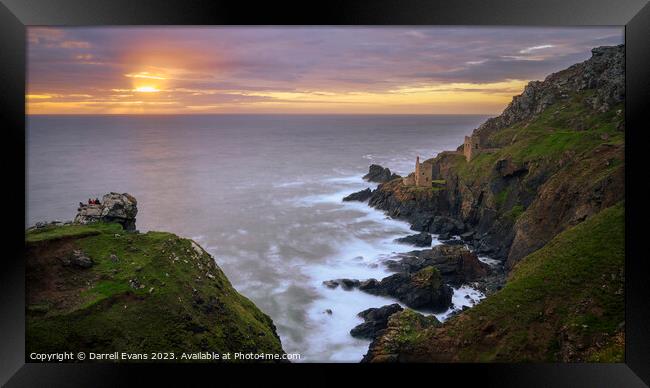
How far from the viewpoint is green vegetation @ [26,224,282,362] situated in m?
8.13

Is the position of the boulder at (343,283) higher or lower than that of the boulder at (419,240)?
lower

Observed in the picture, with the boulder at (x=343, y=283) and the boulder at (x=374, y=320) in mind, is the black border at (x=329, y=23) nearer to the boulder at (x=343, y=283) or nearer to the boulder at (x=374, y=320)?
the boulder at (x=374, y=320)

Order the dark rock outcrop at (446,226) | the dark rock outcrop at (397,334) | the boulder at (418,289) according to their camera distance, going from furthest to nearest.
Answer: the dark rock outcrop at (446,226)
the boulder at (418,289)
the dark rock outcrop at (397,334)

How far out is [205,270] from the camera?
9422 mm

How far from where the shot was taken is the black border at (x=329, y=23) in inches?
311

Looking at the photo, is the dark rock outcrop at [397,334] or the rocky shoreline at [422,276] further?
the rocky shoreline at [422,276]

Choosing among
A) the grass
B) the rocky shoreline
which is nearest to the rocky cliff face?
the rocky shoreline

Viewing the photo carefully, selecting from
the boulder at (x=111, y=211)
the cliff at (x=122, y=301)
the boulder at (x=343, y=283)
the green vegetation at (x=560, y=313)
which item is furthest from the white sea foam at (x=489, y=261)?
the boulder at (x=111, y=211)

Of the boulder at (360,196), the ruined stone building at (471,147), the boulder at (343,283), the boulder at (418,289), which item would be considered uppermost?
the ruined stone building at (471,147)

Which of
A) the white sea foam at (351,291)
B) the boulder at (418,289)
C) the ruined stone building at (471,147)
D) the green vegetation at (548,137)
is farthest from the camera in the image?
the ruined stone building at (471,147)

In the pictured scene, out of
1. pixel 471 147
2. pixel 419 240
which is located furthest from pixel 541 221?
pixel 471 147

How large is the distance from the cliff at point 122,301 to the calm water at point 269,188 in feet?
2.99

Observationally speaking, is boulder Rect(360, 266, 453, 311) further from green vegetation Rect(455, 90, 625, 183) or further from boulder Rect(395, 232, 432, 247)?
green vegetation Rect(455, 90, 625, 183)

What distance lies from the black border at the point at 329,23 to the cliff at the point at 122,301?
0.36 metres
